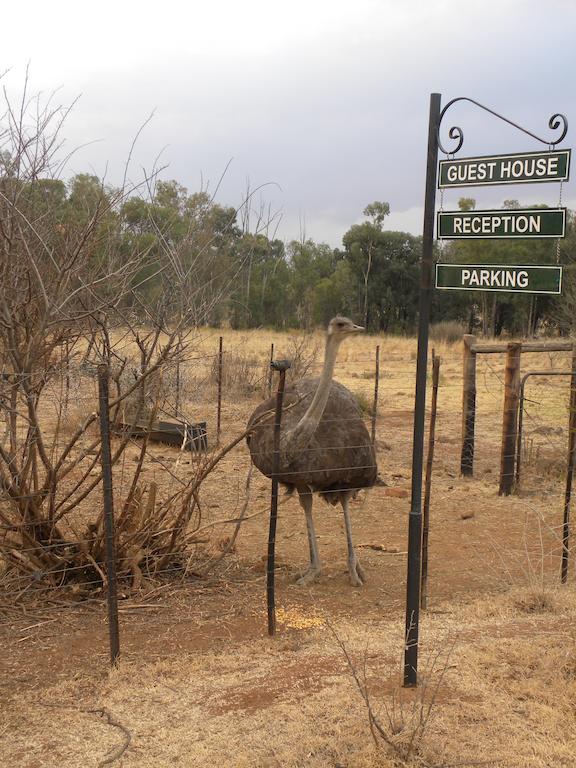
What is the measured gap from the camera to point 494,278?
12.1ft

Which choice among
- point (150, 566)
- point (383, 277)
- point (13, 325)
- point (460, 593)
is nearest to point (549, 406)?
point (460, 593)

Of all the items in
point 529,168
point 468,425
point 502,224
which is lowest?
point 468,425

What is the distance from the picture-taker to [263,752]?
365cm

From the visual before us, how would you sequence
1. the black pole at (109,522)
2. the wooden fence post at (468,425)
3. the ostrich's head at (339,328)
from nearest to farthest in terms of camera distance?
the black pole at (109,522) < the ostrich's head at (339,328) < the wooden fence post at (468,425)

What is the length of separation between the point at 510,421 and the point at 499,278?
20.4ft

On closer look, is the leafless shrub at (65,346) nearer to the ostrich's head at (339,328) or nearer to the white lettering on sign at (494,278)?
the ostrich's head at (339,328)

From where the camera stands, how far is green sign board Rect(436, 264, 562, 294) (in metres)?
3.53

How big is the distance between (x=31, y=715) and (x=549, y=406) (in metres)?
13.9

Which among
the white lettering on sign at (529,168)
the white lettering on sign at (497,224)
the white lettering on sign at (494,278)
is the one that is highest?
the white lettering on sign at (529,168)

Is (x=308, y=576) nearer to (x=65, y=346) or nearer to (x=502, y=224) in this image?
(x=65, y=346)

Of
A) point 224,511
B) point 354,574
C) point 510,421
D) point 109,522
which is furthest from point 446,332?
point 109,522

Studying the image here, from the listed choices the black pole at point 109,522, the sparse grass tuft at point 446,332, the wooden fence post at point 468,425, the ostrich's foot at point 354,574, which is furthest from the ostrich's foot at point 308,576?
the sparse grass tuft at point 446,332

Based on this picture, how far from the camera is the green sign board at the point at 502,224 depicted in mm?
3557

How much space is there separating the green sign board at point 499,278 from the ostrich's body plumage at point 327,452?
8.30ft
